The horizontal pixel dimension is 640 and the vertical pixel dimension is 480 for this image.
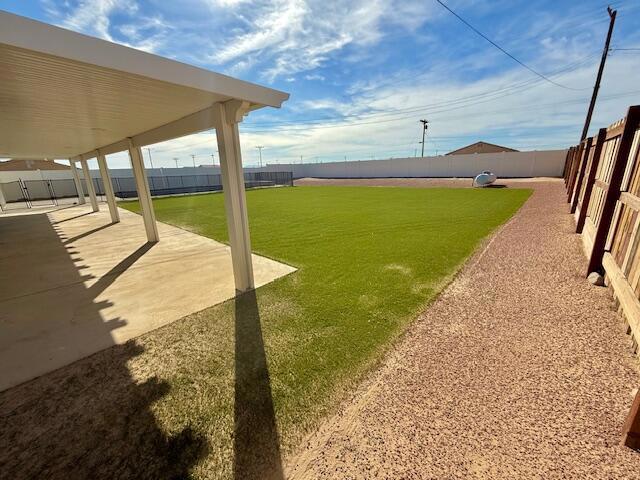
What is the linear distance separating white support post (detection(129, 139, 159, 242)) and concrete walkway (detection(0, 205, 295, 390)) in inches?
14.4

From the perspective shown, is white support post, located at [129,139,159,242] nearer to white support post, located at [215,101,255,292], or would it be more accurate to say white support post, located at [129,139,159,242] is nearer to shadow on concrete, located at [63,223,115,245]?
shadow on concrete, located at [63,223,115,245]

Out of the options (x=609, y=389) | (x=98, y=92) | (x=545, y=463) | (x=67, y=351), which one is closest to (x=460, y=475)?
(x=545, y=463)

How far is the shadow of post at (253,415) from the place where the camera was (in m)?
1.83

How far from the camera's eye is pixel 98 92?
3693 mm

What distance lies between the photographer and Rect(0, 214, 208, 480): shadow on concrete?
187 cm

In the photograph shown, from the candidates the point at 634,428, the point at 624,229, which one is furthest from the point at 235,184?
the point at 624,229

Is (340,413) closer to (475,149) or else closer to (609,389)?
(609,389)

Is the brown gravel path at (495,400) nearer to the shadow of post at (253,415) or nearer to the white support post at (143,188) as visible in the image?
the shadow of post at (253,415)

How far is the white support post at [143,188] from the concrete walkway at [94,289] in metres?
0.37

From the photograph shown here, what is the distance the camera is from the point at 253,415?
2.21 meters

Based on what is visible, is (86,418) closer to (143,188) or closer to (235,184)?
(235,184)

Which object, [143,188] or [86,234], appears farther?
[86,234]

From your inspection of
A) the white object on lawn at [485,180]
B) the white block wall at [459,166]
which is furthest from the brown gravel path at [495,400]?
the white block wall at [459,166]

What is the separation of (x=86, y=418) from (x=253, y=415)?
4.51 feet
